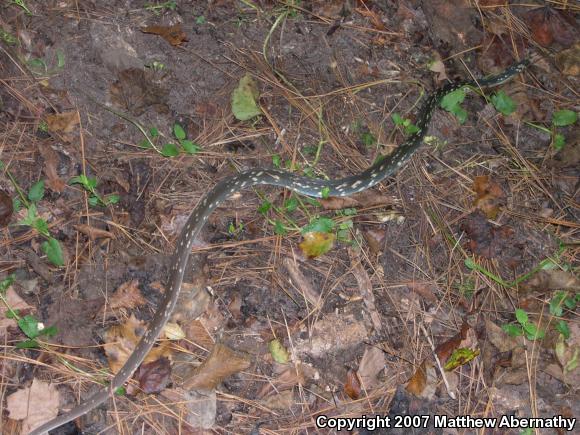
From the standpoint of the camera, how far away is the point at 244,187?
11.1 feet

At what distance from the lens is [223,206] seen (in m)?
3.38

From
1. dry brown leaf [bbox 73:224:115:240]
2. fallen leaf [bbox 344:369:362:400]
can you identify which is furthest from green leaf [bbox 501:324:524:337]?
dry brown leaf [bbox 73:224:115:240]

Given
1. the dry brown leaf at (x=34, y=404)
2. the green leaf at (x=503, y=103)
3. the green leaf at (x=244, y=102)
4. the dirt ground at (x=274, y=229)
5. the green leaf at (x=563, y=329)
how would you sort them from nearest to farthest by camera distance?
the dry brown leaf at (x=34, y=404) < the dirt ground at (x=274, y=229) < the green leaf at (x=563, y=329) < the green leaf at (x=244, y=102) < the green leaf at (x=503, y=103)

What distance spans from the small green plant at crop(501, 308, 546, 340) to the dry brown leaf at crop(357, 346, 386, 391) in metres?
0.89

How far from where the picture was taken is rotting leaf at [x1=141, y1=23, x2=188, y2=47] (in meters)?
3.56

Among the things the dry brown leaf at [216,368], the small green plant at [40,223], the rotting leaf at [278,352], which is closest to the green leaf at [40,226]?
the small green plant at [40,223]

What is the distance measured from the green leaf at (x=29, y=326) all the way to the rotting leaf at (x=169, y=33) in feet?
6.79

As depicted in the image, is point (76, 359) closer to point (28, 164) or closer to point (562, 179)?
point (28, 164)

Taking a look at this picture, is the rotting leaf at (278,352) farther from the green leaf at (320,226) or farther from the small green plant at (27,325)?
the small green plant at (27,325)

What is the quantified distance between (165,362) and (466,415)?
6.16 feet

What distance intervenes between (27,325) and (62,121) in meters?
1.34

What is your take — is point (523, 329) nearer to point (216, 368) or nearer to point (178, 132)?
point (216, 368)

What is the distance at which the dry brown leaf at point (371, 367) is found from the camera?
3.06 metres

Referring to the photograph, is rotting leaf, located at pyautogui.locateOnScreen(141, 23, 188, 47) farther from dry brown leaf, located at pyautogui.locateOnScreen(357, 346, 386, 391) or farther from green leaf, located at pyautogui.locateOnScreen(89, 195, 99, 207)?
dry brown leaf, located at pyautogui.locateOnScreen(357, 346, 386, 391)
